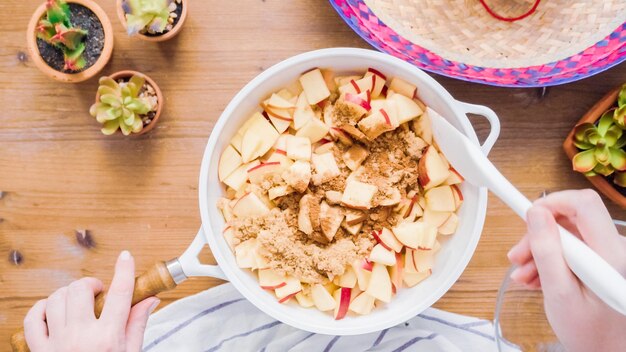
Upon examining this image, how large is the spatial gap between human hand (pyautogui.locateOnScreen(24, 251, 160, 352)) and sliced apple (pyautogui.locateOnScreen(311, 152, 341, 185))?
11.7 inches

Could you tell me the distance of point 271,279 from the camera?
0.93 meters

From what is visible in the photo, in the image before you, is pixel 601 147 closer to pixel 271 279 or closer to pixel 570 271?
pixel 570 271

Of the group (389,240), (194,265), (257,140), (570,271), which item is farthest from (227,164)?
(570,271)

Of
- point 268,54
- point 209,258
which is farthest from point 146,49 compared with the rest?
point 209,258

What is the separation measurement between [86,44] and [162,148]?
8.0 inches

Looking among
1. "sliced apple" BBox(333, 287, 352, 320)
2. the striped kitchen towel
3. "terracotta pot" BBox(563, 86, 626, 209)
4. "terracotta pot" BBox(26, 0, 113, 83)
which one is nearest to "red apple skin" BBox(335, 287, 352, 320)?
"sliced apple" BBox(333, 287, 352, 320)

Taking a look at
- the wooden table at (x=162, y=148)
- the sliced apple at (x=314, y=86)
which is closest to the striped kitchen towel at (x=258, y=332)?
the wooden table at (x=162, y=148)

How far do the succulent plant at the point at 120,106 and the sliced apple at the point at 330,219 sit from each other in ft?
1.04

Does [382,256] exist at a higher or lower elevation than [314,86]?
lower

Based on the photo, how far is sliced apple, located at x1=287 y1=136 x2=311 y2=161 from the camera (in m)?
0.92

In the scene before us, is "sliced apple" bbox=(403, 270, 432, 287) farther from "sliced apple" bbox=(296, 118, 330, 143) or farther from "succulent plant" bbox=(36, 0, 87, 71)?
"succulent plant" bbox=(36, 0, 87, 71)

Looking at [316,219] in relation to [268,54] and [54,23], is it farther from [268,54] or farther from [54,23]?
[54,23]

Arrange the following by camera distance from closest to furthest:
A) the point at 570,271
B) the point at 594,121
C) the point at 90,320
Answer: the point at 570,271 < the point at 90,320 < the point at 594,121

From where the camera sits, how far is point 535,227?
2.31ft
